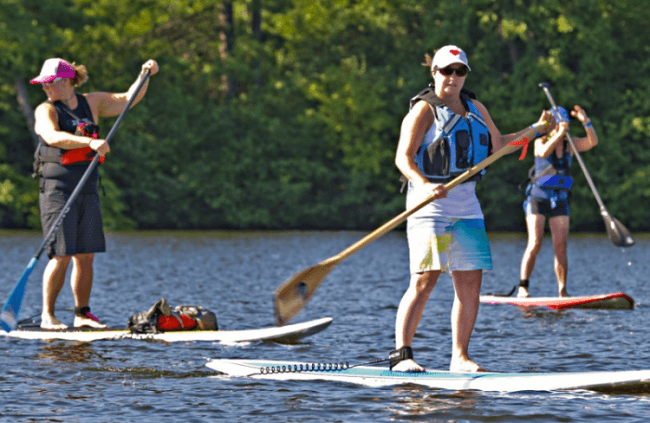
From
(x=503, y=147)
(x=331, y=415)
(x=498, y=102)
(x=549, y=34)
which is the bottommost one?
(x=331, y=415)

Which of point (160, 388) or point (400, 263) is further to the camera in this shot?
point (400, 263)

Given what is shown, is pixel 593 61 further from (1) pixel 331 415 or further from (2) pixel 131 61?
(1) pixel 331 415

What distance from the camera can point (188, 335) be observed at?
8.38 meters

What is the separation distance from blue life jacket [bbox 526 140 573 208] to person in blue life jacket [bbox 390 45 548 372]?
4520 millimetres

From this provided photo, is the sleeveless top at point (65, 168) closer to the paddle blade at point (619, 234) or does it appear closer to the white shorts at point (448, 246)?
the white shorts at point (448, 246)

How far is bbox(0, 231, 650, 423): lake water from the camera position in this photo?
18.7 feet

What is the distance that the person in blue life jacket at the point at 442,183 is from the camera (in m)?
6.13

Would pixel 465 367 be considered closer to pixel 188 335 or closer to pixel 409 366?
pixel 409 366

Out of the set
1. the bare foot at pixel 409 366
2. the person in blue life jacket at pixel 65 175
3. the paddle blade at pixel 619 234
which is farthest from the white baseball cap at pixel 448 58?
the paddle blade at pixel 619 234

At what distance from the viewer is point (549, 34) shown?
3650cm

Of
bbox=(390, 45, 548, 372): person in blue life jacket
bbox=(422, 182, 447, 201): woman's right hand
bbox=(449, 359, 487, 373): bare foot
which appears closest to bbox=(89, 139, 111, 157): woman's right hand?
bbox=(390, 45, 548, 372): person in blue life jacket

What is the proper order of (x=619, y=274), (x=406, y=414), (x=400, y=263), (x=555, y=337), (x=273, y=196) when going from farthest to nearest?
(x=273, y=196) < (x=400, y=263) < (x=619, y=274) < (x=555, y=337) < (x=406, y=414)

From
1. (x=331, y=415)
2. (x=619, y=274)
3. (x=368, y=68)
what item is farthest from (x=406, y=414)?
(x=368, y=68)

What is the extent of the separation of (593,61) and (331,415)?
32174mm
